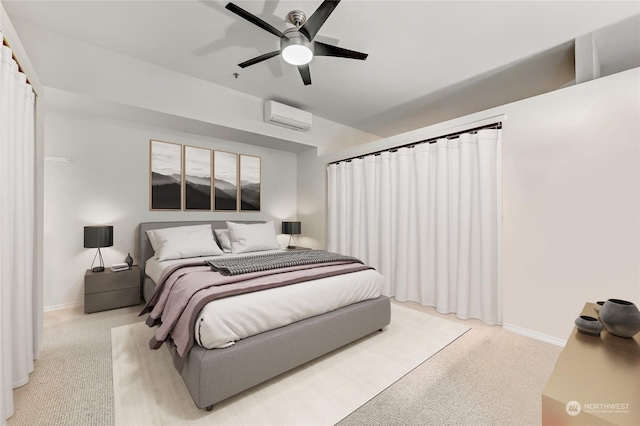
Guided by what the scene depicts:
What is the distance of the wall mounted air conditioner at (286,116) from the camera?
389 cm

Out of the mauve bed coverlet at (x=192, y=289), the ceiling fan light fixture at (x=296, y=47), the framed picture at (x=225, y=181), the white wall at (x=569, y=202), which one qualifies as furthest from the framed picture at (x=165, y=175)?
the white wall at (x=569, y=202)

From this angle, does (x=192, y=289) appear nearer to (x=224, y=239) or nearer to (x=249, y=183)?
(x=224, y=239)

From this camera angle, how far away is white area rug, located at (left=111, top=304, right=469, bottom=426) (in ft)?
5.01

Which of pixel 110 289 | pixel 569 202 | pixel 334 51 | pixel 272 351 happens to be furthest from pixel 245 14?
pixel 110 289

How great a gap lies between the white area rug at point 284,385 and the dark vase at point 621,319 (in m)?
1.23

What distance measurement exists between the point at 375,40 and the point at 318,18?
89 cm

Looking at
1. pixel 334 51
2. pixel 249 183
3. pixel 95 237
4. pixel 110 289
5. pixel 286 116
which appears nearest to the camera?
pixel 334 51

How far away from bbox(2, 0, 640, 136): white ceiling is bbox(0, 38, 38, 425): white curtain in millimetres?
1112

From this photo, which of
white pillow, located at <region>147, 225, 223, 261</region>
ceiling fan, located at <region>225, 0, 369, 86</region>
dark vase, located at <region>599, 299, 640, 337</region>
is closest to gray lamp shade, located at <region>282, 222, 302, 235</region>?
white pillow, located at <region>147, 225, 223, 261</region>

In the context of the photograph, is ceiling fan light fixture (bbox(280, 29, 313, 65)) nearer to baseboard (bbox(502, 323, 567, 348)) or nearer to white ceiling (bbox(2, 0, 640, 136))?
white ceiling (bbox(2, 0, 640, 136))

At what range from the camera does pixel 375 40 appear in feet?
8.74

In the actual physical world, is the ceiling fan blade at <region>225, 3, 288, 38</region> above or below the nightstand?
above

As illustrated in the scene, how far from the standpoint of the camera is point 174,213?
12.7 ft

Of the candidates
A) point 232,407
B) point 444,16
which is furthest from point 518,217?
point 232,407
